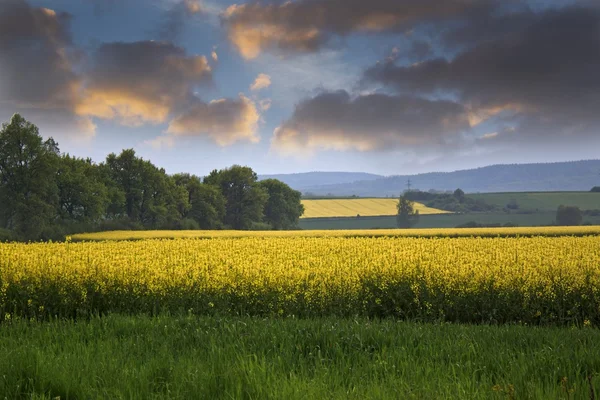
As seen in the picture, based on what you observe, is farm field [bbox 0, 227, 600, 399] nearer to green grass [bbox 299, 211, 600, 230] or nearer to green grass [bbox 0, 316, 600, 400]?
green grass [bbox 0, 316, 600, 400]

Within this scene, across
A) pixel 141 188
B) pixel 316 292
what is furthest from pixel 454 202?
pixel 316 292

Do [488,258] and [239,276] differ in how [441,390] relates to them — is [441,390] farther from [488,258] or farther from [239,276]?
[488,258]

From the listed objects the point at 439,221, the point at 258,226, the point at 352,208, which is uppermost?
the point at 352,208

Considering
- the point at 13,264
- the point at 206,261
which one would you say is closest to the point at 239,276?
the point at 206,261

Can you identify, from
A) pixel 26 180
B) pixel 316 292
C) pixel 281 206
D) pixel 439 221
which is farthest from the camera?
pixel 439 221

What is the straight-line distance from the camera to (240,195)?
78.9 metres

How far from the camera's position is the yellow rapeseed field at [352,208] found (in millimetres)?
119250

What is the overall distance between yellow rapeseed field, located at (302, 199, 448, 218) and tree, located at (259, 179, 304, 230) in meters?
25.6

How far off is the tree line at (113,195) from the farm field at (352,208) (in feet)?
102

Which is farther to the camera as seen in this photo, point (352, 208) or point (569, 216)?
point (352, 208)

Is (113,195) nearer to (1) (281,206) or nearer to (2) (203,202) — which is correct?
(2) (203,202)

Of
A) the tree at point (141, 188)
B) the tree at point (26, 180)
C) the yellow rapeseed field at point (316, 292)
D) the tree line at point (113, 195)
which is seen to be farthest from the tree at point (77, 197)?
the yellow rapeseed field at point (316, 292)

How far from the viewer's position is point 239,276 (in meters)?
13.6

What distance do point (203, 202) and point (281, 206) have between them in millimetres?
17912
